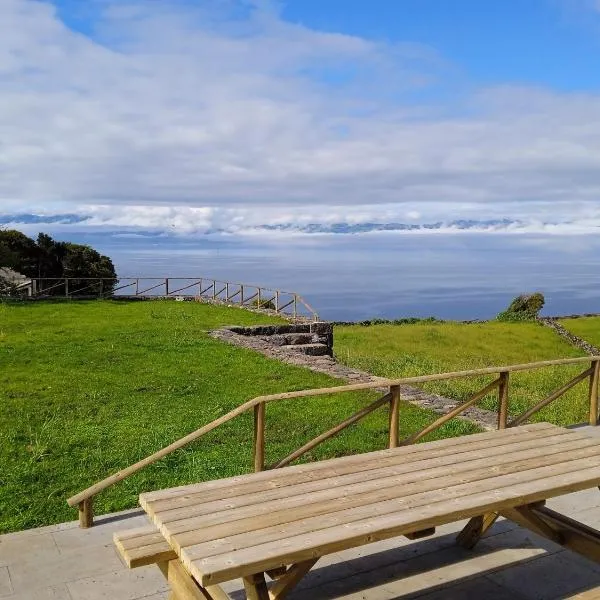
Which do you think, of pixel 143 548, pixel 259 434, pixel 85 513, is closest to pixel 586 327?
pixel 259 434

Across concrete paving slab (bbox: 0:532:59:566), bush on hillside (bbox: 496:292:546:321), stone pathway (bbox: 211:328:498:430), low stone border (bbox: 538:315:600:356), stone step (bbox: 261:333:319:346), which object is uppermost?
concrete paving slab (bbox: 0:532:59:566)

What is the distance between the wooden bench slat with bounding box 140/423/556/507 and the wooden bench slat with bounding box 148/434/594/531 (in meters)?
0.13

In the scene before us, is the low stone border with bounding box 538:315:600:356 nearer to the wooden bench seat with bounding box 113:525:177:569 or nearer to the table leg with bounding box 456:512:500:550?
the table leg with bounding box 456:512:500:550

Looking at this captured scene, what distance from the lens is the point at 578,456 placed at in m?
4.94

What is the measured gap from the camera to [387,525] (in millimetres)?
3684

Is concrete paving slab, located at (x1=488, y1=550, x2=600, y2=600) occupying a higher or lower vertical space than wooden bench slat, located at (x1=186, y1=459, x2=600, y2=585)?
lower

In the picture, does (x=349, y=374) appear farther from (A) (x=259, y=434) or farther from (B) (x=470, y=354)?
(B) (x=470, y=354)

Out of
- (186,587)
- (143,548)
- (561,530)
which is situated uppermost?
(143,548)

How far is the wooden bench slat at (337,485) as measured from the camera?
3840mm

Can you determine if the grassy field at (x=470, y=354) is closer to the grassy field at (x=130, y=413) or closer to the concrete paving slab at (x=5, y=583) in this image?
the grassy field at (x=130, y=413)

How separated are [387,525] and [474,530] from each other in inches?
85.6

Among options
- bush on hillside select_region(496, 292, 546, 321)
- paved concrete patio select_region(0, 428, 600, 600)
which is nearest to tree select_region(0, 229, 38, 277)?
bush on hillside select_region(496, 292, 546, 321)

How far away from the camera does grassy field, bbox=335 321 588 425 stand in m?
14.4

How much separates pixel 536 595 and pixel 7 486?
561cm
